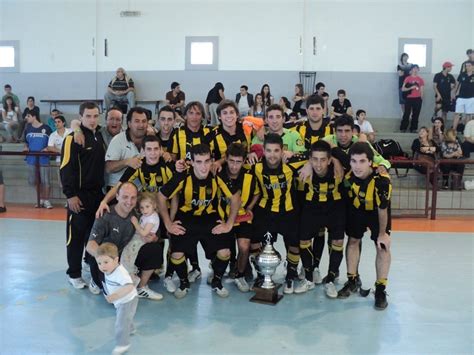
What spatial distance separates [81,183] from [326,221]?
2.44 metres

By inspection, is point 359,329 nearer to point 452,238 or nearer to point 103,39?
point 452,238

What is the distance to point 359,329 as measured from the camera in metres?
3.65

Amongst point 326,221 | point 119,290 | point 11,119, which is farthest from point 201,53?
point 119,290

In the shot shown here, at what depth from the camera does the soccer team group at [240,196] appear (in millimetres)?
4160

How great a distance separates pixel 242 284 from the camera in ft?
14.8

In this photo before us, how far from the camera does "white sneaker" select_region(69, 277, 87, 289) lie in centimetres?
453

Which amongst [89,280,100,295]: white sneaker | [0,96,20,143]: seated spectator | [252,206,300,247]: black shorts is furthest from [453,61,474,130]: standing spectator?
[0,96,20,143]: seated spectator

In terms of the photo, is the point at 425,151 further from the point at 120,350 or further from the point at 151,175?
the point at 120,350

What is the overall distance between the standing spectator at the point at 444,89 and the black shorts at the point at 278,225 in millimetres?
10241

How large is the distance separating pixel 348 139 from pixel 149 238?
2120 mm

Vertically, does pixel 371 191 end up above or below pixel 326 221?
above

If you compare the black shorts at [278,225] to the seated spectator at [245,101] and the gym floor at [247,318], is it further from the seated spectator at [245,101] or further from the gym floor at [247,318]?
Result: the seated spectator at [245,101]

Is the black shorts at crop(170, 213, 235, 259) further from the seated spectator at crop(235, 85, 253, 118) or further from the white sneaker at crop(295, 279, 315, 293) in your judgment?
the seated spectator at crop(235, 85, 253, 118)

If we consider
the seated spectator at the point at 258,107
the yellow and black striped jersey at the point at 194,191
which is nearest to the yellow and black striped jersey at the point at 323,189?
the yellow and black striped jersey at the point at 194,191
